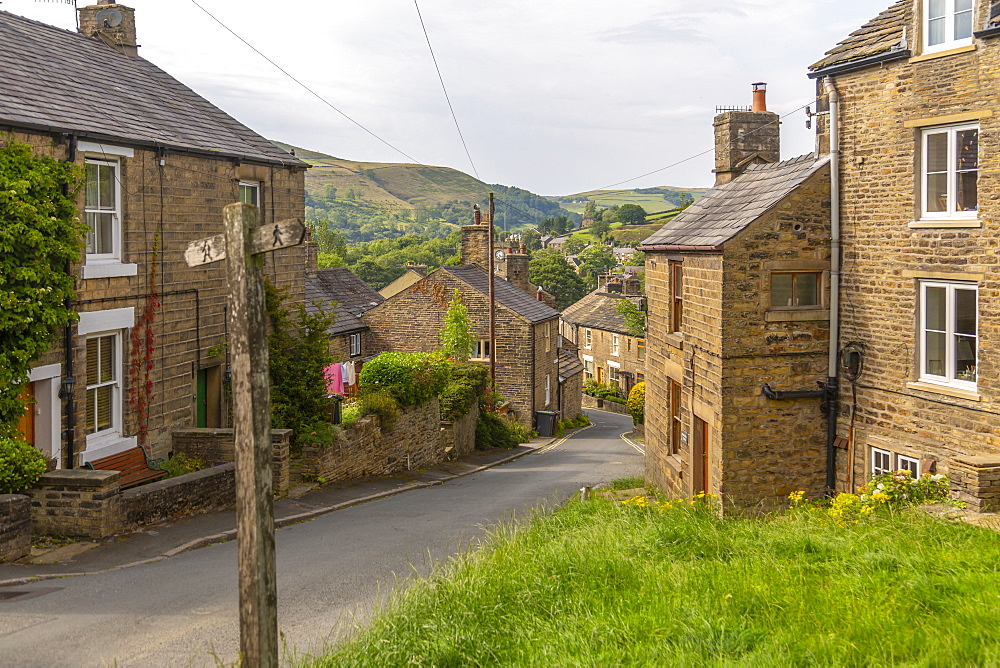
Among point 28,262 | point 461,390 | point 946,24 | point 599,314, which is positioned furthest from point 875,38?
point 599,314

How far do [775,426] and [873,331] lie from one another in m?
2.33

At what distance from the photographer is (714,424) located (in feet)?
50.4

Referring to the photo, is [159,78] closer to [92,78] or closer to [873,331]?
[92,78]

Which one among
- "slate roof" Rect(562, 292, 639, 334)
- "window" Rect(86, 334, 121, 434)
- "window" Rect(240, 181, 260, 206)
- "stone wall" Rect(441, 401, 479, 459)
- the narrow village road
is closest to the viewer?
the narrow village road

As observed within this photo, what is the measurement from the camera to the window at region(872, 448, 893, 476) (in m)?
14.9

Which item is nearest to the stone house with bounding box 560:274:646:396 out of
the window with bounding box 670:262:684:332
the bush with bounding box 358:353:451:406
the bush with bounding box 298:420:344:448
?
the bush with bounding box 358:353:451:406

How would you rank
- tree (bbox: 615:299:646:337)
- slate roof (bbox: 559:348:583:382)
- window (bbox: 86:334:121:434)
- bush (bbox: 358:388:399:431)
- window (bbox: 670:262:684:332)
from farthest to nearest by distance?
slate roof (bbox: 559:348:583:382) → tree (bbox: 615:299:646:337) → bush (bbox: 358:388:399:431) → window (bbox: 670:262:684:332) → window (bbox: 86:334:121:434)

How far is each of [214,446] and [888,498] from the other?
12145 millimetres

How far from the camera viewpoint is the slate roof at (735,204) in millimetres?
15375

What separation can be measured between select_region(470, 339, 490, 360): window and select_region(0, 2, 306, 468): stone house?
21469 mm

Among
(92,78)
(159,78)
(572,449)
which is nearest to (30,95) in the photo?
(92,78)

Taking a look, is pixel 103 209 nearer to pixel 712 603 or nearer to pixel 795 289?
pixel 795 289

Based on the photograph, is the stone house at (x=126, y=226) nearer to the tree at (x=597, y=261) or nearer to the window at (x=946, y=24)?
Answer: the window at (x=946, y=24)

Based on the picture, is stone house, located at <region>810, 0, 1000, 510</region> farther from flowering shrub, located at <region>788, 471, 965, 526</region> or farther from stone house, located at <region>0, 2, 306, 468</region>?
stone house, located at <region>0, 2, 306, 468</region>
